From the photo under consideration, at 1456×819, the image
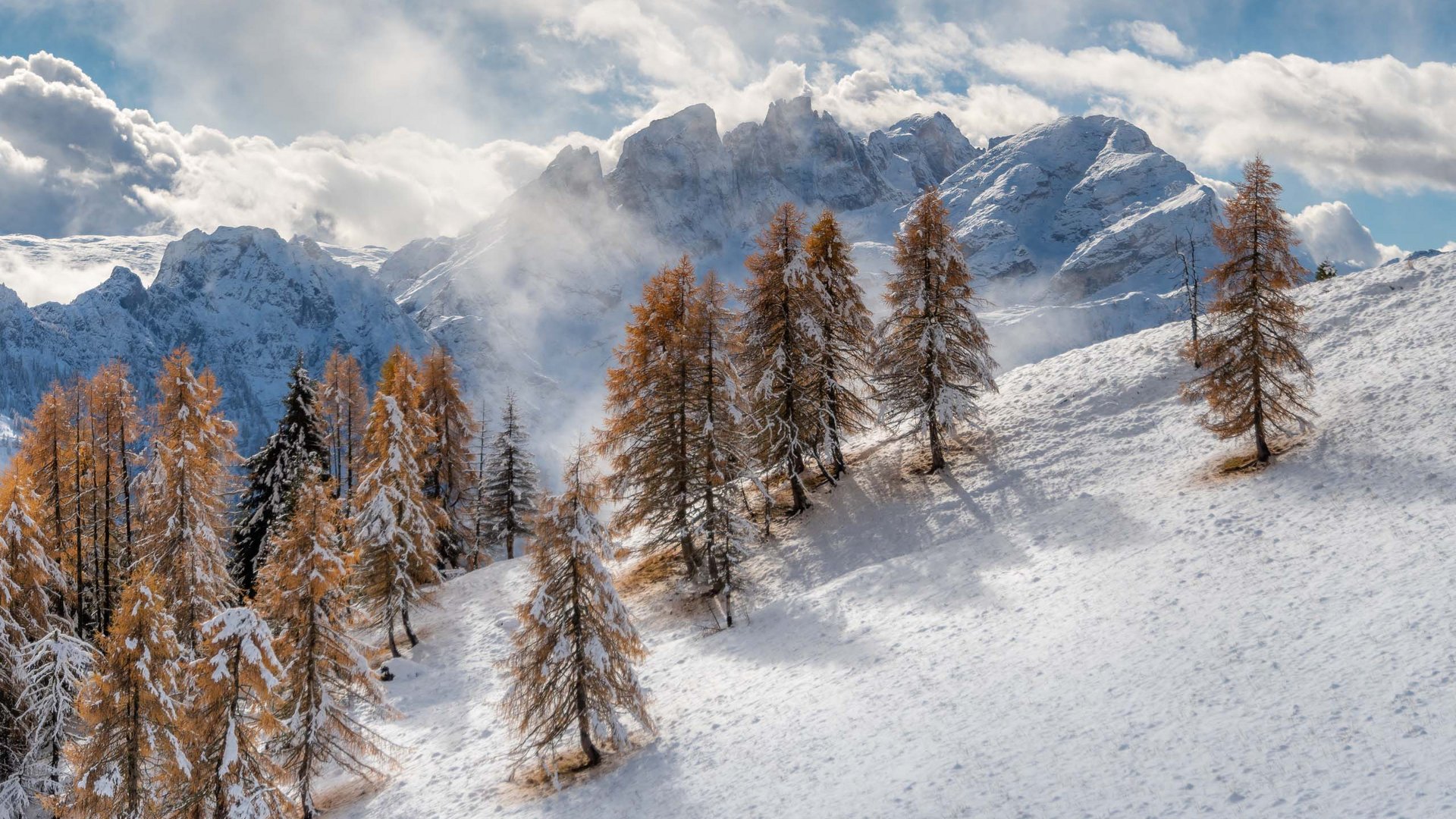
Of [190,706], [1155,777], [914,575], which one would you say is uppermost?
[190,706]

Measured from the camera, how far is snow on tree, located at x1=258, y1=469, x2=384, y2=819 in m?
19.4

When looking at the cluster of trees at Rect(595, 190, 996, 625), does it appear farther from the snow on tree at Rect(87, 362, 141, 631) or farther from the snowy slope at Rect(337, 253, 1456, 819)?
the snow on tree at Rect(87, 362, 141, 631)

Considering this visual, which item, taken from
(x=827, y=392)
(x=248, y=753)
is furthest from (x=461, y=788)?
(x=827, y=392)

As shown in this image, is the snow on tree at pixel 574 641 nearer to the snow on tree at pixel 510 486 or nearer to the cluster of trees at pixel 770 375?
the cluster of trees at pixel 770 375

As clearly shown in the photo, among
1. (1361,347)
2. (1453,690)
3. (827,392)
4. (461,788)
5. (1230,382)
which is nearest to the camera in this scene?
(1453,690)

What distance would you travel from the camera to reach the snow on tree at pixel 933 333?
2998 centimetres

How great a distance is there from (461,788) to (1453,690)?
2052 centimetres

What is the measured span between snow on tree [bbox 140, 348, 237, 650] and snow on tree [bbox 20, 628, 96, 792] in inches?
93.5

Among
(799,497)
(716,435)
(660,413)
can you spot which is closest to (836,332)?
(799,497)

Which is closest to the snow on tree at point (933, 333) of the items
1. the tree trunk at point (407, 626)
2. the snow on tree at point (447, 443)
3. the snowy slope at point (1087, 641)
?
the snowy slope at point (1087, 641)

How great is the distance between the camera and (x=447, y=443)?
41.8 m

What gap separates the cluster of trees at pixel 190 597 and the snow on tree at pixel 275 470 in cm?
10

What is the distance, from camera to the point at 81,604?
26.8m

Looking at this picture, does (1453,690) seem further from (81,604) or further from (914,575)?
(81,604)
